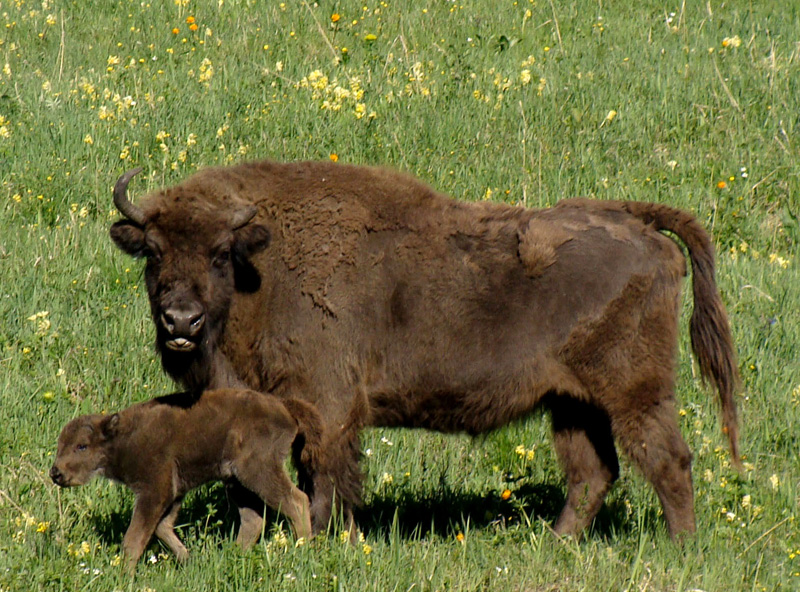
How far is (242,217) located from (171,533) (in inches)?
64.0

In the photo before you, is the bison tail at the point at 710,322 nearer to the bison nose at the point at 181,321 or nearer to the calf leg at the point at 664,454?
the calf leg at the point at 664,454

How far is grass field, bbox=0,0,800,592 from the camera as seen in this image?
5.38 metres

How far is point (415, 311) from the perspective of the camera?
5.83m

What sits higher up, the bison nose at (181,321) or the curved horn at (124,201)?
the curved horn at (124,201)

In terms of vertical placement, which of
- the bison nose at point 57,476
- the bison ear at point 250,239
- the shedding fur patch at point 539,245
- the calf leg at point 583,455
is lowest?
the calf leg at point 583,455

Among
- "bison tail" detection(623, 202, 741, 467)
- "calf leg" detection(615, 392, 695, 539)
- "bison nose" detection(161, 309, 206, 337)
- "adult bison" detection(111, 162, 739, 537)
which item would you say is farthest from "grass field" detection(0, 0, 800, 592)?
"bison nose" detection(161, 309, 206, 337)

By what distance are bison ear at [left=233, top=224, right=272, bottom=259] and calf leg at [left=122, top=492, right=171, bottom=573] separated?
4.29ft

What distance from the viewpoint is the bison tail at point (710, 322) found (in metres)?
6.01

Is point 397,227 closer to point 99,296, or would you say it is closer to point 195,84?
point 99,296

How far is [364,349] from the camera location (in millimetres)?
5793

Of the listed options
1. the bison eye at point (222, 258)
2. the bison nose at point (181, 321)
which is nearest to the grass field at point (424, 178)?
the bison nose at point (181, 321)

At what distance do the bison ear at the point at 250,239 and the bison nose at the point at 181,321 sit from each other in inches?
18.6

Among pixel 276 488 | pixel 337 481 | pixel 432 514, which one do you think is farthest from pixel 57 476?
pixel 432 514

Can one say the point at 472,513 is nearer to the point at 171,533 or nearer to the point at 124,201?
the point at 171,533
